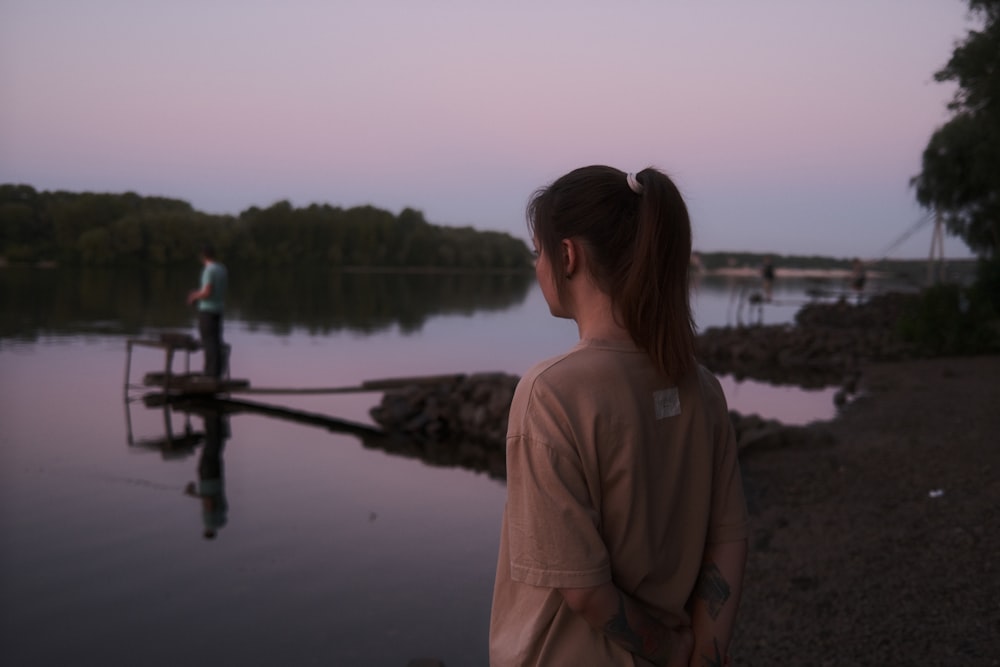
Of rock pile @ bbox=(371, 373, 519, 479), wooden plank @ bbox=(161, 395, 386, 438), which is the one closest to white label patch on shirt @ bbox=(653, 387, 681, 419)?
rock pile @ bbox=(371, 373, 519, 479)

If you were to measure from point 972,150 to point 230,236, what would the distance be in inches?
3567

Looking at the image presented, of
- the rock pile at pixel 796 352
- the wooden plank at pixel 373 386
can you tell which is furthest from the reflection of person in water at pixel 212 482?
the rock pile at pixel 796 352

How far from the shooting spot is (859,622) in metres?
4.86

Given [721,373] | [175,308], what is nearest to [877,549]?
[721,373]

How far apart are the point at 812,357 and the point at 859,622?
19792 millimetres

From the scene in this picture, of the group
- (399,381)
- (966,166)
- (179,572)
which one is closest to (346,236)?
(966,166)

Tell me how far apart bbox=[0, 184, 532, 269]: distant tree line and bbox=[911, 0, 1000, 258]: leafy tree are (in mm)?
75754

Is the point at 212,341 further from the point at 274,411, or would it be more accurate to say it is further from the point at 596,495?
the point at 596,495

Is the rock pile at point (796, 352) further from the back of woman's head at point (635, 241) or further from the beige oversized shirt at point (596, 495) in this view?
the back of woman's head at point (635, 241)

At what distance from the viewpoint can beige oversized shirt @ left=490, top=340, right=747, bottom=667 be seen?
63.4 inches

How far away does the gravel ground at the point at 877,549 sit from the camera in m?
4.60

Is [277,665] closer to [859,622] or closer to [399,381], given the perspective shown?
[859,622]

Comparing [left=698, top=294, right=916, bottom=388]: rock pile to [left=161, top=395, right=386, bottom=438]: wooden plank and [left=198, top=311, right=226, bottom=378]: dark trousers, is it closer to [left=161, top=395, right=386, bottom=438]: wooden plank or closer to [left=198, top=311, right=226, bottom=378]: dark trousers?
[left=161, top=395, right=386, bottom=438]: wooden plank

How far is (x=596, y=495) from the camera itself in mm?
1674
